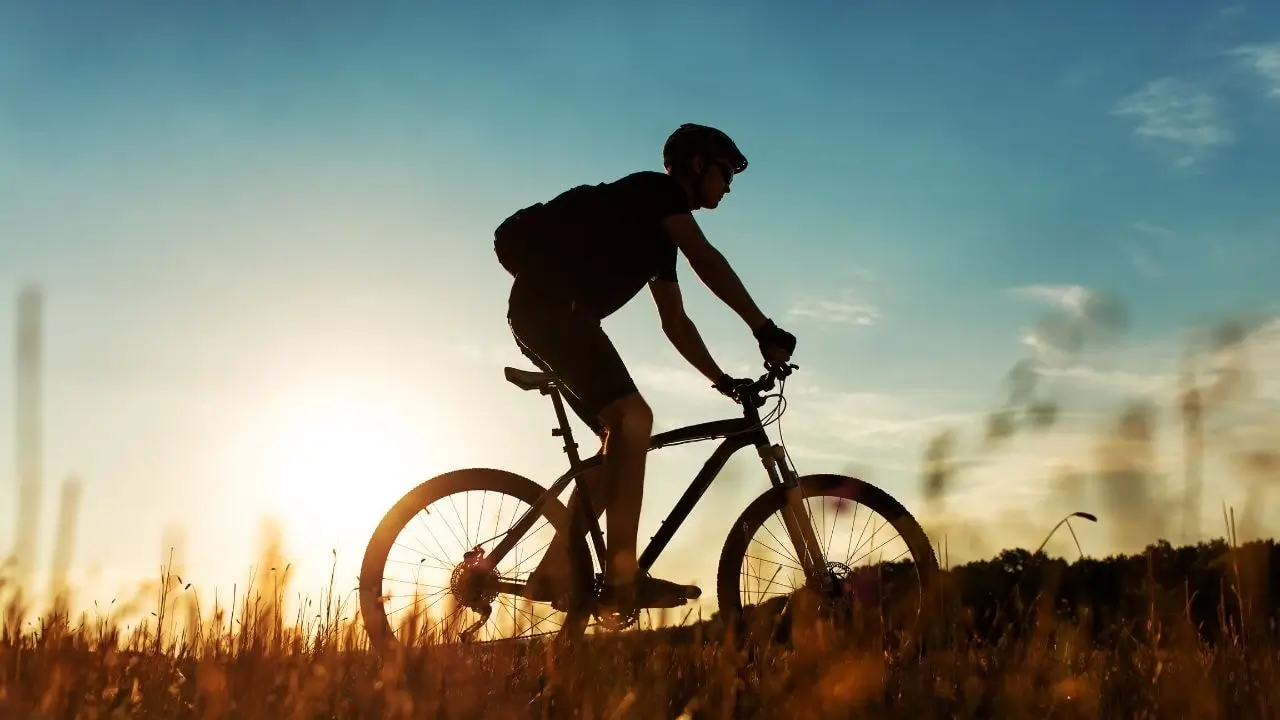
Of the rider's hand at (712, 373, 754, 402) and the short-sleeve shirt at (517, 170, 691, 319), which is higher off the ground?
the short-sleeve shirt at (517, 170, 691, 319)

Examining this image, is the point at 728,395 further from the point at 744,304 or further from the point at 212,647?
the point at 212,647

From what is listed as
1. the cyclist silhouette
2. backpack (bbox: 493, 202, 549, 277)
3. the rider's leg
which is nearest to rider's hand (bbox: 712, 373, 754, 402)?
the cyclist silhouette

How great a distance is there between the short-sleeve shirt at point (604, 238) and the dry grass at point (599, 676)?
191 cm

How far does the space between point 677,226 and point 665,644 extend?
216 centimetres

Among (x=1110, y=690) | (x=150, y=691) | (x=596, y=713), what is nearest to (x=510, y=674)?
(x=596, y=713)

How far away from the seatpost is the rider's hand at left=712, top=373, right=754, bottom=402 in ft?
2.68

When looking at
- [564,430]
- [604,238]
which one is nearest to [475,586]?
[564,430]

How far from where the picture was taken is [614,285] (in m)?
5.83

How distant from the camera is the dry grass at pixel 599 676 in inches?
124

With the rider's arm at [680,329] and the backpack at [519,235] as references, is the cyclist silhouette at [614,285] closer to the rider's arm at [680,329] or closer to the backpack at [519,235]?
the backpack at [519,235]

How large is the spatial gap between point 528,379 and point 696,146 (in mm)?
1463

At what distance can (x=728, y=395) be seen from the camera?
20.1 feet

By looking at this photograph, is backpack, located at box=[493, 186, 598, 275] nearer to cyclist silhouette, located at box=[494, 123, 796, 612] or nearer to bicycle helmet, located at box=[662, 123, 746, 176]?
cyclist silhouette, located at box=[494, 123, 796, 612]

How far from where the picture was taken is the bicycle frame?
597 centimetres
